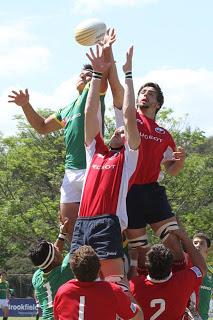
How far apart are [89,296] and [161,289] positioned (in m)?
0.98

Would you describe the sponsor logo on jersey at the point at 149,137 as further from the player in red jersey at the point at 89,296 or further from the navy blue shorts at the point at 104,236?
the player in red jersey at the point at 89,296

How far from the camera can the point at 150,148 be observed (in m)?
8.61

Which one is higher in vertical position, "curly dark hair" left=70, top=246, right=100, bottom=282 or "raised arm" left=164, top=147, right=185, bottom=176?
"raised arm" left=164, top=147, right=185, bottom=176

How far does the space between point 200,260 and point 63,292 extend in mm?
2122

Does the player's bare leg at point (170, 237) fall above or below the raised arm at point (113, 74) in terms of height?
below

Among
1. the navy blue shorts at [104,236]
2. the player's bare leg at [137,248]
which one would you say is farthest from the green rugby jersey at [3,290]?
the navy blue shorts at [104,236]

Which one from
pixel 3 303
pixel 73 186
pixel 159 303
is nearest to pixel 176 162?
pixel 73 186

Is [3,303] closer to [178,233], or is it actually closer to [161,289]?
[178,233]

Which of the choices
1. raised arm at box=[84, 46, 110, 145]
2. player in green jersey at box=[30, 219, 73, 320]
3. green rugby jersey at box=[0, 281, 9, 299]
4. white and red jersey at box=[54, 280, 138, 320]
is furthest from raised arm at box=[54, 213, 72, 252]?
green rugby jersey at box=[0, 281, 9, 299]

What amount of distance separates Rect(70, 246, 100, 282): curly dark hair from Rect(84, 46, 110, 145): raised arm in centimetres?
174

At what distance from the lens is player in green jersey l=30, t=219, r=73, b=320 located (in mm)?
8164

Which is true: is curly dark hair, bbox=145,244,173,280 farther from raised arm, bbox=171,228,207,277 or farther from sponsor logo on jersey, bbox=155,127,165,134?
sponsor logo on jersey, bbox=155,127,165,134

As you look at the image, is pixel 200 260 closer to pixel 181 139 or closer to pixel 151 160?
pixel 151 160

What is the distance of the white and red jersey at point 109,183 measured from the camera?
7.92 meters
